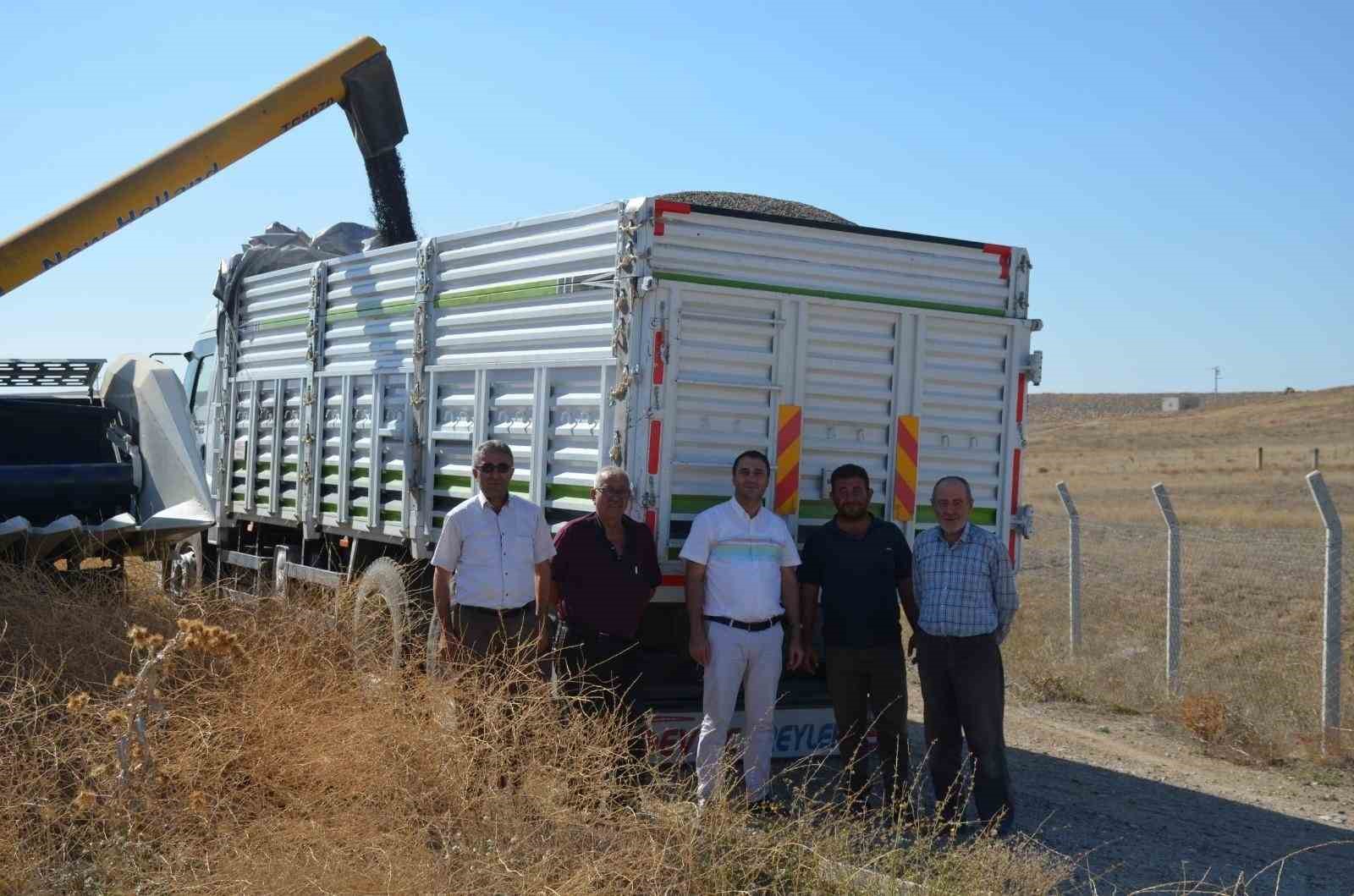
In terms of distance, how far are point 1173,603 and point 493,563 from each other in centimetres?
555

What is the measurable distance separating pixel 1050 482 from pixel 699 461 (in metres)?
39.0

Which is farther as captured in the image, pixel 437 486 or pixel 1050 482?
pixel 1050 482

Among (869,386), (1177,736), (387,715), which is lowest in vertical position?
(1177,736)

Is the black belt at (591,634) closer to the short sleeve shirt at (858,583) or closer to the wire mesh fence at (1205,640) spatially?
the short sleeve shirt at (858,583)

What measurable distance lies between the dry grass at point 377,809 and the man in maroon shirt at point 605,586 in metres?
0.27

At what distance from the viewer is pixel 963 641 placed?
6285mm

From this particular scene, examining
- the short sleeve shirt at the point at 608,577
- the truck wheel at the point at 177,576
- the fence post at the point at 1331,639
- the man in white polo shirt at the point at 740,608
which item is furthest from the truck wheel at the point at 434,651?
the fence post at the point at 1331,639

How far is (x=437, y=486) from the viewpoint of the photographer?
7934 mm

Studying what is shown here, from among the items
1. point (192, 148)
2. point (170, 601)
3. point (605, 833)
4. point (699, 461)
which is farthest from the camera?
point (192, 148)

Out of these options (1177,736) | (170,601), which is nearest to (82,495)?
(170,601)

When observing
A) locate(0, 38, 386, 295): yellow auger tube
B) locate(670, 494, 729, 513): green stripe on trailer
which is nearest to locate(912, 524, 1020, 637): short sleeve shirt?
locate(670, 494, 729, 513): green stripe on trailer

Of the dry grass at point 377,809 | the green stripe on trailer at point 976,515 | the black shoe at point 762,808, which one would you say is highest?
the green stripe on trailer at point 976,515

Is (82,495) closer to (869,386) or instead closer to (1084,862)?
(869,386)

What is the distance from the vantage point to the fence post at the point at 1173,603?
378 inches
